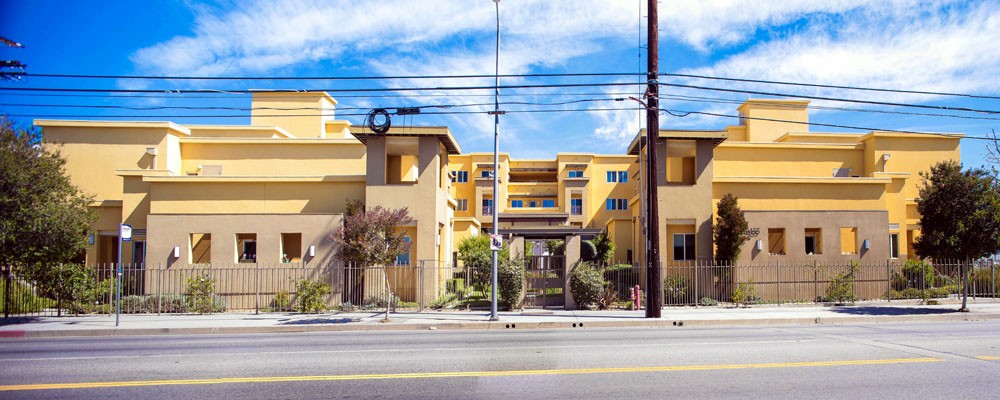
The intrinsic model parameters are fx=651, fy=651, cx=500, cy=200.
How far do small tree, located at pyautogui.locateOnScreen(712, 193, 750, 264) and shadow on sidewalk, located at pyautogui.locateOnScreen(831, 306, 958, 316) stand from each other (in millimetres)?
4737

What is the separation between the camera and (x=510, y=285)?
21.9m

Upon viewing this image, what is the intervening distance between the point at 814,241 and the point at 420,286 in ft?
55.8

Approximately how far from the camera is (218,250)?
2481 centimetres

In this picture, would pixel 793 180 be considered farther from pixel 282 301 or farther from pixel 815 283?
pixel 282 301

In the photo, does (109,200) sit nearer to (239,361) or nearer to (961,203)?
(239,361)

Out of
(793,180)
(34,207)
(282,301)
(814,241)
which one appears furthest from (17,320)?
(793,180)

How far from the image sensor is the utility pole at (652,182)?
1944 centimetres

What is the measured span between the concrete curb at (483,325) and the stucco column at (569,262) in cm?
352

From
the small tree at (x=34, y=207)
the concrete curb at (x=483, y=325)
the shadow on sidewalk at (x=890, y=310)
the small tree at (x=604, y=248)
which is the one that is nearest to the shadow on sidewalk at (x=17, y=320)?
the small tree at (x=34, y=207)

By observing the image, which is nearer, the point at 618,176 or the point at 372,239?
the point at 372,239

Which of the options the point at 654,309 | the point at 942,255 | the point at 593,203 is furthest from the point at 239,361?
the point at 593,203

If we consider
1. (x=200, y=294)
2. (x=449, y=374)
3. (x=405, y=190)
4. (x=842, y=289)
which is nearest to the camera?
(x=449, y=374)

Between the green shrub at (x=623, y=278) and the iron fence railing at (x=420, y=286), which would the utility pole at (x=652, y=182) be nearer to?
the iron fence railing at (x=420, y=286)

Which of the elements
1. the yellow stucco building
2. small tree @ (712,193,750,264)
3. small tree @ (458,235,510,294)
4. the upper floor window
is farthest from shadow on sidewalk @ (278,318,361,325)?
the upper floor window
